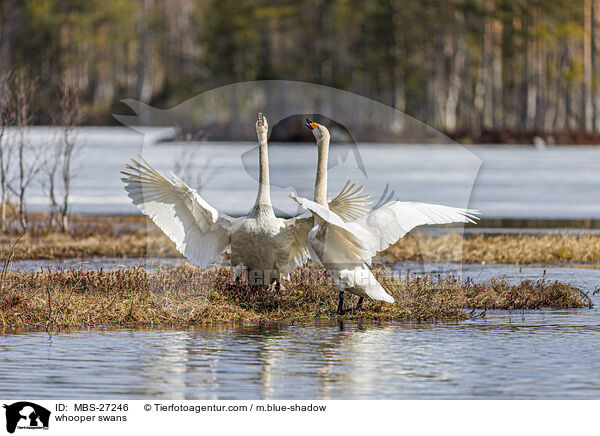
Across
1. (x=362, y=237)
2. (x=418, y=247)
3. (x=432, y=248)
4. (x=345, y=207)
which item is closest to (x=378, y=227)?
(x=362, y=237)

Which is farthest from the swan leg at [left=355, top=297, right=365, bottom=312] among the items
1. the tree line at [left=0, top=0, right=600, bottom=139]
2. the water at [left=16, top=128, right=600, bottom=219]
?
the tree line at [left=0, top=0, right=600, bottom=139]

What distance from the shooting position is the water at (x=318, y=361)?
752 centimetres

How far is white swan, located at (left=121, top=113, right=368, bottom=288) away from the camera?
403 inches

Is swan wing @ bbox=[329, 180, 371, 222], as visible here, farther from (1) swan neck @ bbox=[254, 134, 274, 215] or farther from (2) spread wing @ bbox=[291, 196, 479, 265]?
(2) spread wing @ bbox=[291, 196, 479, 265]

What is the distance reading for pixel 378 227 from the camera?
999 cm

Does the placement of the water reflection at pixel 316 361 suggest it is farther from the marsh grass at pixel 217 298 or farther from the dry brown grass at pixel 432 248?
the dry brown grass at pixel 432 248

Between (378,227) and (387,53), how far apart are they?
62.4 meters

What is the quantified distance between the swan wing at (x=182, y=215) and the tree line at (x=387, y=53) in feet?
167

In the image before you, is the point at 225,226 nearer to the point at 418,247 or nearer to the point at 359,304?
the point at 359,304

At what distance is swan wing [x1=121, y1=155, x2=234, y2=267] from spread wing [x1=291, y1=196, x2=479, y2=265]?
1.26 meters

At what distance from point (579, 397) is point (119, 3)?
90.9 metres
